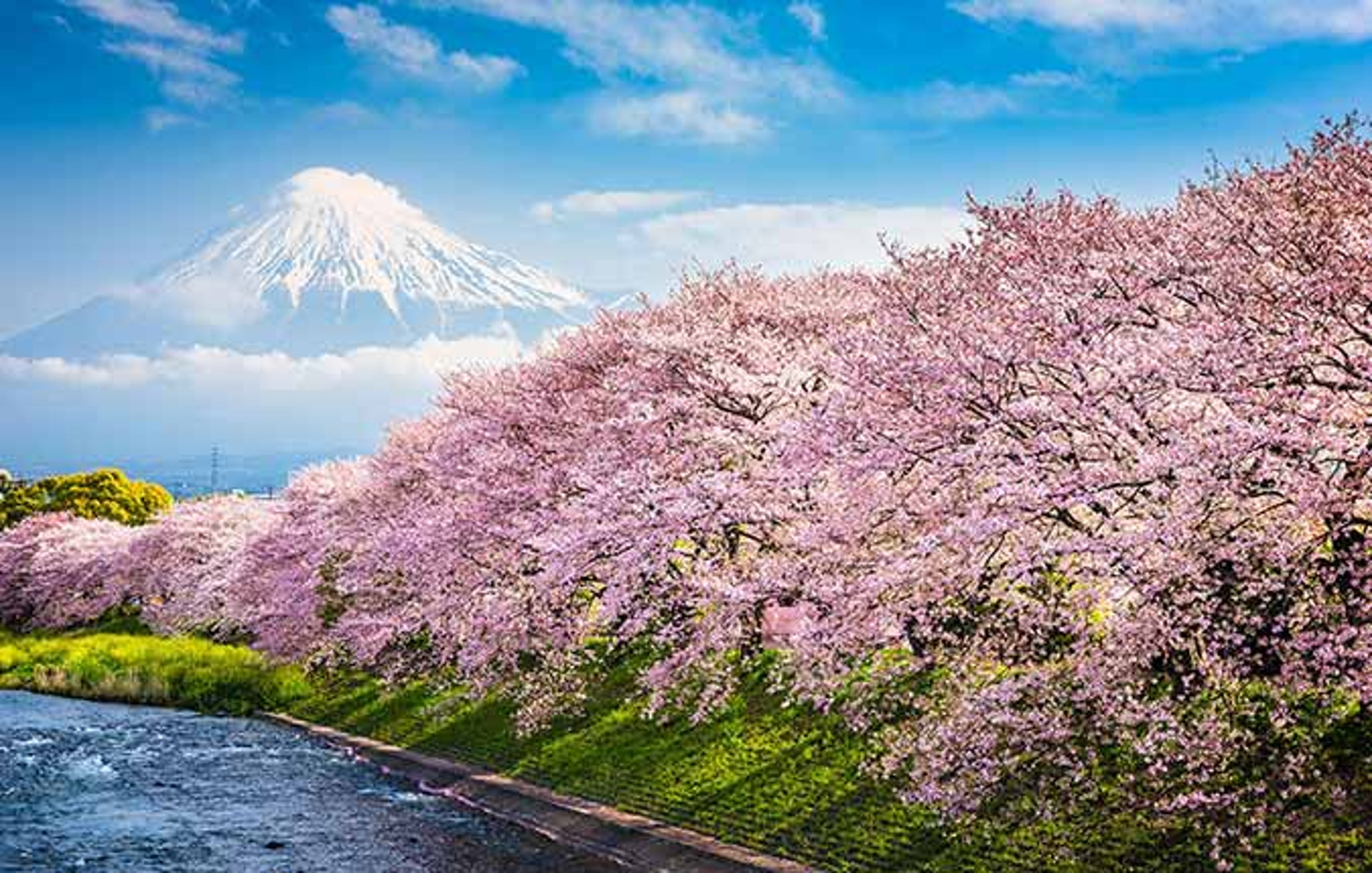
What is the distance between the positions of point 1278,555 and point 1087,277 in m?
5.32

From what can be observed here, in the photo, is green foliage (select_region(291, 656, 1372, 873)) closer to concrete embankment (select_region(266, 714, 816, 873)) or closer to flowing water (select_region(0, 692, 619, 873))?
concrete embankment (select_region(266, 714, 816, 873))

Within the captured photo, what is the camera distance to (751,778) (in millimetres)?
23688

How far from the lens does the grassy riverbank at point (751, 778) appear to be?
54.9 feet

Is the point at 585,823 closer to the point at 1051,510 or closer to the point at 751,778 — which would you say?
the point at 751,778

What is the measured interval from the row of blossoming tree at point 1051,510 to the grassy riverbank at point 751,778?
0.54 meters

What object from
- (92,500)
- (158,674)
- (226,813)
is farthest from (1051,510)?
(92,500)

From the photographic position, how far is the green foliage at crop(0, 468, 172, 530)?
8856cm

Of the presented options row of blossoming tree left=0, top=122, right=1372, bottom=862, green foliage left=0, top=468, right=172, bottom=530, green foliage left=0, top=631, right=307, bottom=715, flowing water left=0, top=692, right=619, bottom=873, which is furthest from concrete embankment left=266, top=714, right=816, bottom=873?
green foliage left=0, top=468, right=172, bottom=530

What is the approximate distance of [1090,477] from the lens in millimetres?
15016

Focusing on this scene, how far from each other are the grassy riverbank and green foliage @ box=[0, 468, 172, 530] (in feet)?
160

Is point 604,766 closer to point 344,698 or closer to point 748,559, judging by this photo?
point 748,559

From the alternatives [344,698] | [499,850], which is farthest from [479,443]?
[499,850]

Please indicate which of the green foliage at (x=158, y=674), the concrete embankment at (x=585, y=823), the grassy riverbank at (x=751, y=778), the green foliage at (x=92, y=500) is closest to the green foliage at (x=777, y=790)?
the grassy riverbank at (x=751, y=778)

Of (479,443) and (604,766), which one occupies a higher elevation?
(479,443)
